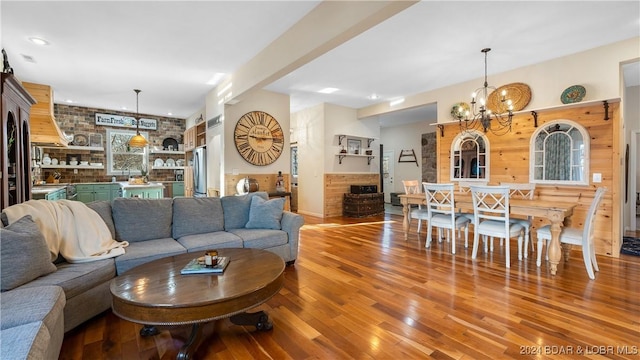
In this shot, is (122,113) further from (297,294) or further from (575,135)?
(575,135)

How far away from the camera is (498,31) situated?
3295 millimetres

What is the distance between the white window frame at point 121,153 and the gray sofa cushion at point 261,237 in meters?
6.28

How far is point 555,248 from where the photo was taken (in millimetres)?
2988

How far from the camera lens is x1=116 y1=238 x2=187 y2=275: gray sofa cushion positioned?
233cm

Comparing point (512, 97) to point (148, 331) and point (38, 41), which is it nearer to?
point (148, 331)

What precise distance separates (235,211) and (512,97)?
464cm

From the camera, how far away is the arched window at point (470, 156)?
4.95 metres

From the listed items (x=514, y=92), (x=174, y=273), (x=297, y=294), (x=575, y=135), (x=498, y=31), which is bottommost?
(x=297, y=294)

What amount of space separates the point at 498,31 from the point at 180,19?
3.64 m

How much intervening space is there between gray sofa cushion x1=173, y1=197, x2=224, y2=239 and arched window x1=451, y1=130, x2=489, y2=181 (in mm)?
4310

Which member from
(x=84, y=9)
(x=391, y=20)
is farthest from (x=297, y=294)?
(x=84, y=9)

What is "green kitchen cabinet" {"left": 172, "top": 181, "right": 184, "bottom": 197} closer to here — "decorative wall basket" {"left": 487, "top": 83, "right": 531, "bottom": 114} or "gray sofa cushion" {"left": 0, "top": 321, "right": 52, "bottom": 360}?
"gray sofa cushion" {"left": 0, "top": 321, "right": 52, "bottom": 360}

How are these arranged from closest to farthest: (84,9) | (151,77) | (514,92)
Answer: (84,9), (514,92), (151,77)

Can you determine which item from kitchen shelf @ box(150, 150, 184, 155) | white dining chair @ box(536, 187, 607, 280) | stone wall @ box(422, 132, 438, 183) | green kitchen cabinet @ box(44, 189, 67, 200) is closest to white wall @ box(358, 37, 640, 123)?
white dining chair @ box(536, 187, 607, 280)
